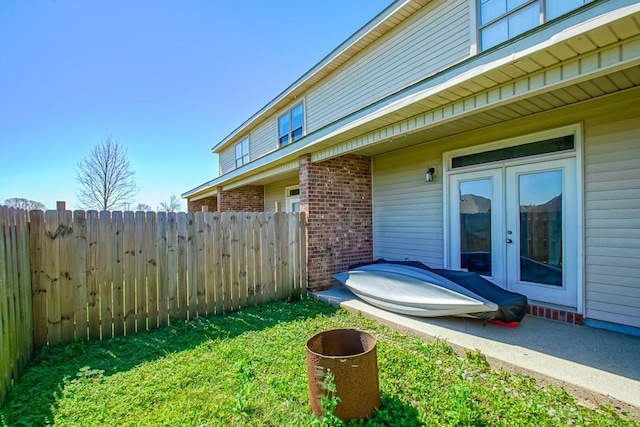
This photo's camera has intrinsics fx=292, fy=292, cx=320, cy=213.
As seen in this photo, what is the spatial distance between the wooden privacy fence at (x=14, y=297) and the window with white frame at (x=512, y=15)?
693cm

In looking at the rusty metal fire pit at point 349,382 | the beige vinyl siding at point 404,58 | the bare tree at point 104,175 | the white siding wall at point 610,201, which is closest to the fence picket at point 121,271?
the rusty metal fire pit at point 349,382

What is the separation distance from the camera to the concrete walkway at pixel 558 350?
7.80 feet

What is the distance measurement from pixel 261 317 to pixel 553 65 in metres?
4.77

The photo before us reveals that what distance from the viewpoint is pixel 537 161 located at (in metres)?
4.27

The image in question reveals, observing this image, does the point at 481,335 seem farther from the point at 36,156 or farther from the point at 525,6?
the point at 36,156

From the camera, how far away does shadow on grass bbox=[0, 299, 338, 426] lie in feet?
7.90

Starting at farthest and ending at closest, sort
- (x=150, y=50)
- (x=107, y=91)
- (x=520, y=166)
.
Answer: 1. (x=107, y=91)
2. (x=150, y=50)
3. (x=520, y=166)

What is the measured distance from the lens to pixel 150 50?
357 inches

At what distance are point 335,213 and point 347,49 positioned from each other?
4226 millimetres

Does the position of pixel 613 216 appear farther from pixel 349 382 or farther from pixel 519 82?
pixel 349 382

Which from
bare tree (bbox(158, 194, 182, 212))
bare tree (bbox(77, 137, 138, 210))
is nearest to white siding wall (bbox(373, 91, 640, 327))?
bare tree (bbox(77, 137, 138, 210))

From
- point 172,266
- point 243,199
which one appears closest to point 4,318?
point 172,266

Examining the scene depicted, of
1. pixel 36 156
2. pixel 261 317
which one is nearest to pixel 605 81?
pixel 261 317

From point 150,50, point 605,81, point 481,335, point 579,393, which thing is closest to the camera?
point 579,393
